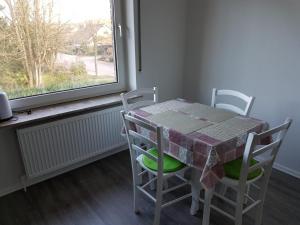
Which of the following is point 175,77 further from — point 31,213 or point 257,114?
point 31,213

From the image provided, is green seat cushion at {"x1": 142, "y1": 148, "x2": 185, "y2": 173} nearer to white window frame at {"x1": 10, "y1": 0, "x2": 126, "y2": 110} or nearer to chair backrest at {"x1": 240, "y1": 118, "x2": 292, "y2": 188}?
chair backrest at {"x1": 240, "y1": 118, "x2": 292, "y2": 188}

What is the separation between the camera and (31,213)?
1965 millimetres

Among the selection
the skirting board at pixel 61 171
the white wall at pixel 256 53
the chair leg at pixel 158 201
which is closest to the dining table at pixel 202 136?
the chair leg at pixel 158 201

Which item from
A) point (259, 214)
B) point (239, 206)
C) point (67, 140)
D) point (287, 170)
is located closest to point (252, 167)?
point (239, 206)

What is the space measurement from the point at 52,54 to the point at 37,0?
469 millimetres

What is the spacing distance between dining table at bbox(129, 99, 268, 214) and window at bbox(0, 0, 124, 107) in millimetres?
917

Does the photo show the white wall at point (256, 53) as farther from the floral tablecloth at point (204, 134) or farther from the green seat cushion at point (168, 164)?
the green seat cushion at point (168, 164)

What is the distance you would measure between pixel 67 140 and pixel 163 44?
1.56 meters

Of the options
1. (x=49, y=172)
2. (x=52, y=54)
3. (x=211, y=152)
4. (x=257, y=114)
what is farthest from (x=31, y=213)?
(x=257, y=114)

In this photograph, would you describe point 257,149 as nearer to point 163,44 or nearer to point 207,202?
point 207,202

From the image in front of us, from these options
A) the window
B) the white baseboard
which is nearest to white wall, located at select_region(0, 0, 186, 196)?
the window

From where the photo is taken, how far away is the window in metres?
2.02

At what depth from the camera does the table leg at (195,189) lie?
1824 mm

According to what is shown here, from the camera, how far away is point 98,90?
105 inches
